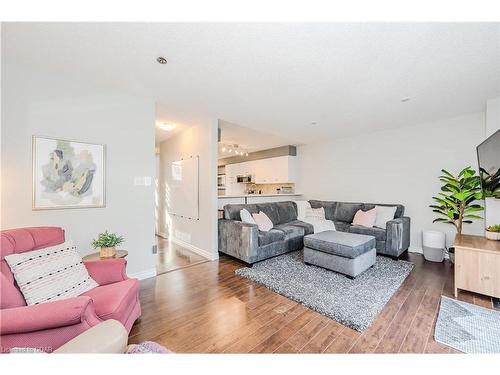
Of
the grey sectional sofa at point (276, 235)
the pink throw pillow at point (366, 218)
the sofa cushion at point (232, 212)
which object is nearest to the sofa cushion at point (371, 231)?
the grey sectional sofa at point (276, 235)

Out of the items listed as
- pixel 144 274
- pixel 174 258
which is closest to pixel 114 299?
pixel 144 274

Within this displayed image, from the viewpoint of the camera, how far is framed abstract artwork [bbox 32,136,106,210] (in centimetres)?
217

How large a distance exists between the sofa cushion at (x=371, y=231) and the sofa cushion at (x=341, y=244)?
0.70m

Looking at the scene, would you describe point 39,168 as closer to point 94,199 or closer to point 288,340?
point 94,199

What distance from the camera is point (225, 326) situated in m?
1.83

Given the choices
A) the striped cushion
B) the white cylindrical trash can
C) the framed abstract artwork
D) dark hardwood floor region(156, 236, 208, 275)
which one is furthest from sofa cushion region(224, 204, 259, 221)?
the white cylindrical trash can

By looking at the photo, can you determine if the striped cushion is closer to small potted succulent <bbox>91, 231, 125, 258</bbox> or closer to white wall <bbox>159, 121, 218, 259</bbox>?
small potted succulent <bbox>91, 231, 125, 258</bbox>

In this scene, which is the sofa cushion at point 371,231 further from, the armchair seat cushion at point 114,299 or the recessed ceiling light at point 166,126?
the recessed ceiling light at point 166,126

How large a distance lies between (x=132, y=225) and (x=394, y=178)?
4.74 m

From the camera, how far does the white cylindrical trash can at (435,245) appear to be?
3383mm

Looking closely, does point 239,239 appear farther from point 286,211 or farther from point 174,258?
point 286,211

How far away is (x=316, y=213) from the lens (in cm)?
477

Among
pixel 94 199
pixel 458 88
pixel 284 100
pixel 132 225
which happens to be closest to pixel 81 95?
pixel 94 199

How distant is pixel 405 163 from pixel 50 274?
17.2ft
